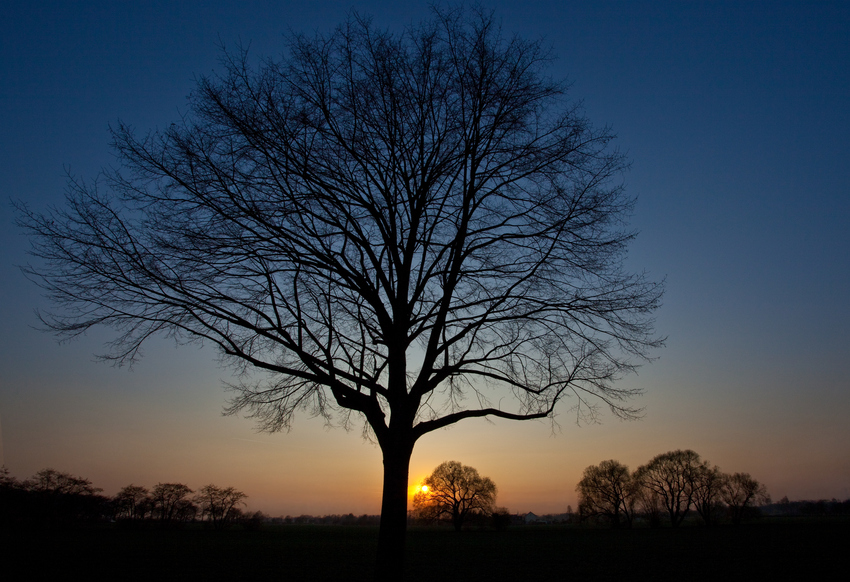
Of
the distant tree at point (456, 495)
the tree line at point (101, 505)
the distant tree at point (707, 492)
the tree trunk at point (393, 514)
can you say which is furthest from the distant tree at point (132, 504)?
the distant tree at point (707, 492)

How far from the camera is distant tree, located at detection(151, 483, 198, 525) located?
55.6 m

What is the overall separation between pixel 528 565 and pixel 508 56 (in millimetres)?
23961

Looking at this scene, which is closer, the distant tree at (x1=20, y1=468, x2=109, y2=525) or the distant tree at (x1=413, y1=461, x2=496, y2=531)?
the distant tree at (x1=20, y1=468, x2=109, y2=525)

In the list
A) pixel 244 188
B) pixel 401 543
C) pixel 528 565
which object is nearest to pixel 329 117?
pixel 244 188

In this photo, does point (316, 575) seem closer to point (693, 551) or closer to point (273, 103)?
point (273, 103)

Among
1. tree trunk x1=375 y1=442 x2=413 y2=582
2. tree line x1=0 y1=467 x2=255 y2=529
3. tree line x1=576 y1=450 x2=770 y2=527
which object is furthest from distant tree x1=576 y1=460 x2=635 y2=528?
tree trunk x1=375 y1=442 x2=413 y2=582

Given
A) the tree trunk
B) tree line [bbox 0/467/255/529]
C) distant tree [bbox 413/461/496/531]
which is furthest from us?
distant tree [bbox 413/461/496/531]

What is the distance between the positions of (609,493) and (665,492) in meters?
8.92

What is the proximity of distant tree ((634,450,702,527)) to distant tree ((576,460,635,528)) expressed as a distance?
2753mm

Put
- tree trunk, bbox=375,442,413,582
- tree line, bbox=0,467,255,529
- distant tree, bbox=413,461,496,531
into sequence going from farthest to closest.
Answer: distant tree, bbox=413,461,496,531 < tree line, bbox=0,467,255,529 < tree trunk, bbox=375,442,413,582

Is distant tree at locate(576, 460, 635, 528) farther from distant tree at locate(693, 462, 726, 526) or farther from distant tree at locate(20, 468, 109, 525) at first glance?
distant tree at locate(20, 468, 109, 525)

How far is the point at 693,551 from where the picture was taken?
2878 cm

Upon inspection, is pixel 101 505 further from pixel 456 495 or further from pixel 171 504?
pixel 456 495

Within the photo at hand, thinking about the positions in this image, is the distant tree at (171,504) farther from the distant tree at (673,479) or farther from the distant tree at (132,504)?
the distant tree at (673,479)
